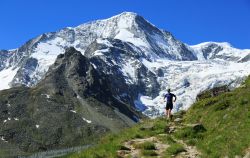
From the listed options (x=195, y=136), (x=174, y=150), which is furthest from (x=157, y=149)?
(x=195, y=136)

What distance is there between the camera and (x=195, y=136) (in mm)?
36406

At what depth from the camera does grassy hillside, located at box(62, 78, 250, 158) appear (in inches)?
1260

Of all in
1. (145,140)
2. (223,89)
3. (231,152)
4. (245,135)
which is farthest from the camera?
(223,89)

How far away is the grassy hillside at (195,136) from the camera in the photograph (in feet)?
105

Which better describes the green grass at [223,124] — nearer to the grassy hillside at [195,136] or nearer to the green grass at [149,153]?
the grassy hillside at [195,136]

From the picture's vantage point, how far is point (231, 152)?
1176 inches

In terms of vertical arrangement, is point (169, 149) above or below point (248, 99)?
below

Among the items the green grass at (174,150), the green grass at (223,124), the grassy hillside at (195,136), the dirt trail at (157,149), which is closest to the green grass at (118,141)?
the grassy hillside at (195,136)

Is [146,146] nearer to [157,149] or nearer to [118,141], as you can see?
[157,149]

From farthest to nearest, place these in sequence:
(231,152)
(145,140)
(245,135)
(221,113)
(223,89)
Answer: (223,89) → (221,113) → (145,140) → (245,135) → (231,152)

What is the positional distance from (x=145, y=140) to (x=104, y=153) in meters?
4.54

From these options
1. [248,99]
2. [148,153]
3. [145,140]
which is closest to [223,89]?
[248,99]

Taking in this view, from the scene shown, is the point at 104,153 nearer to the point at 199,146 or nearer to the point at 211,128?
the point at 199,146

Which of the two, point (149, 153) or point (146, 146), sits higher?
point (146, 146)
